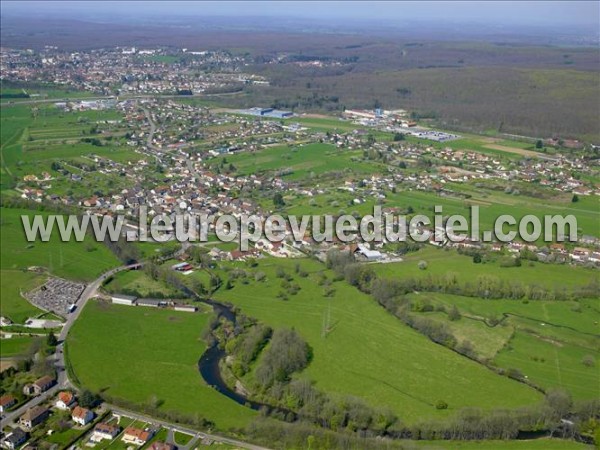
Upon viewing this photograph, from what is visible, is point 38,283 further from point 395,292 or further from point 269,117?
point 269,117

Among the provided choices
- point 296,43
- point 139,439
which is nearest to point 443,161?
point 139,439

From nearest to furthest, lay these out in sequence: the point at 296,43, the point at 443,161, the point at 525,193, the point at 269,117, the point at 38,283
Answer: the point at 38,283 < the point at 525,193 < the point at 443,161 < the point at 269,117 < the point at 296,43

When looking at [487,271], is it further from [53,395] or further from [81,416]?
[53,395]

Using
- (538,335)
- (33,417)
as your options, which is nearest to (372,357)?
(538,335)

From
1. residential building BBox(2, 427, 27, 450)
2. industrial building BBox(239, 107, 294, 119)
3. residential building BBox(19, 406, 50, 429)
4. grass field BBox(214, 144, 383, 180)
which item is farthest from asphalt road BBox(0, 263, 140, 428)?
industrial building BBox(239, 107, 294, 119)

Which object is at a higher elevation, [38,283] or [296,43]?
[296,43]

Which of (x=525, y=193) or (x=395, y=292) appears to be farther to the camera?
(x=525, y=193)

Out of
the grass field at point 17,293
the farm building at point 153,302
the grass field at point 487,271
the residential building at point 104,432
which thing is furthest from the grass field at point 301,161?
the residential building at point 104,432
